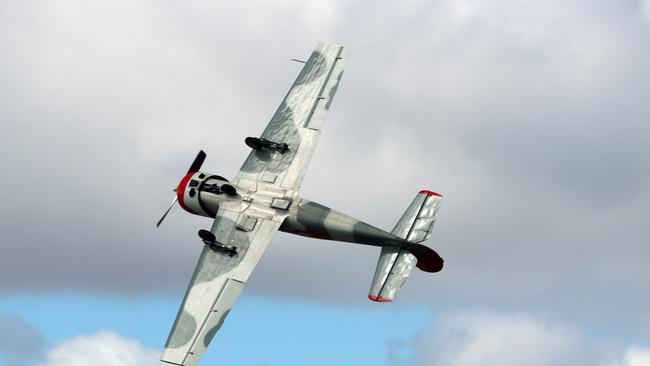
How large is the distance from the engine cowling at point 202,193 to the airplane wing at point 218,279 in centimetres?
73

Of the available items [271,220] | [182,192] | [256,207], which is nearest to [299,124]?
[256,207]

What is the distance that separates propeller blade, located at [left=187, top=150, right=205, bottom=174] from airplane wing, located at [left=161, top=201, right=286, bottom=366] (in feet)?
12.2

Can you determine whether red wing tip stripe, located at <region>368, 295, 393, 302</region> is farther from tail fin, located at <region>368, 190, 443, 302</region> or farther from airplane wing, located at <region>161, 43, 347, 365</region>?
airplane wing, located at <region>161, 43, 347, 365</region>

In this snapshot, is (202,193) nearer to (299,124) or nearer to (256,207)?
(256,207)

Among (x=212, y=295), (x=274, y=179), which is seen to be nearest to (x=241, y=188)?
(x=274, y=179)

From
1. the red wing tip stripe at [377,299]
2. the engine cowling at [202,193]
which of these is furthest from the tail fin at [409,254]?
the engine cowling at [202,193]

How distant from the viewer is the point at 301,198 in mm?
63375

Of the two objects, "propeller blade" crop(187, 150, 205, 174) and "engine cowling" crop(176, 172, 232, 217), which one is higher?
"propeller blade" crop(187, 150, 205, 174)

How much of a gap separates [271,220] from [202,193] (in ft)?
12.5

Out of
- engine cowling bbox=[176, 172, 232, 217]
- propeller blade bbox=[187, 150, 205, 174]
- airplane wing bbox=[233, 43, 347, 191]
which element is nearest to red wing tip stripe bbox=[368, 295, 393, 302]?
airplane wing bbox=[233, 43, 347, 191]

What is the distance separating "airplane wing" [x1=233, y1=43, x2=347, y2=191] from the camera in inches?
2530

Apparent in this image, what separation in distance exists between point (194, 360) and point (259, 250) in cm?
588

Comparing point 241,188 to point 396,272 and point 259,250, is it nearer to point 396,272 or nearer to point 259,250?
point 259,250

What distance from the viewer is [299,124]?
66375mm
